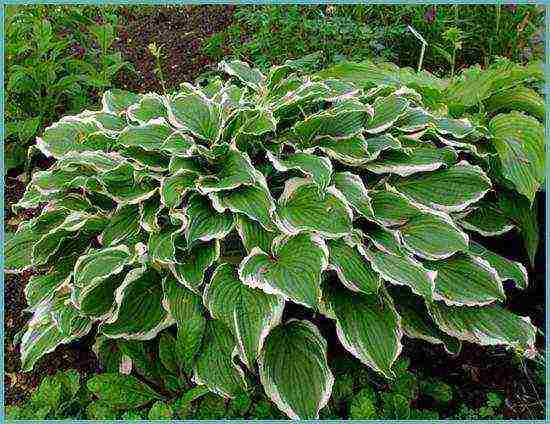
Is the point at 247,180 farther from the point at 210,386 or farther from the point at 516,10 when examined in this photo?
the point at 516,10

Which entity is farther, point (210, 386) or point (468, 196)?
point (468, 196)

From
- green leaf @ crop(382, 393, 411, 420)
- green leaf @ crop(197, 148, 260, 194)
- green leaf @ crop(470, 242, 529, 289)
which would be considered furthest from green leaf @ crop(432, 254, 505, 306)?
green leaf @ crop(197, 148, 260, 194)

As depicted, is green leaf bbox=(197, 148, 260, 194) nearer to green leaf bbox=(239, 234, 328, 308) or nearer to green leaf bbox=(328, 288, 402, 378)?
green leaf bbox=(239, 234, 328, 308)

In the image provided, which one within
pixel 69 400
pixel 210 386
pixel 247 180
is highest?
pixel 247 180

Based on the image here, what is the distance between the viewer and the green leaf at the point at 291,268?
2.34m

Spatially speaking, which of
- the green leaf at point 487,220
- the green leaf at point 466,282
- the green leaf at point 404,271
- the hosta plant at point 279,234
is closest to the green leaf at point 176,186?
the hosta plant at point 279,234

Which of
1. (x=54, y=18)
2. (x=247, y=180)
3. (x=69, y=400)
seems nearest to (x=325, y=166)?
(x=247, y=180)

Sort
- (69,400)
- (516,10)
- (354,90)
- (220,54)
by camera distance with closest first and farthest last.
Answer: (69,400)
(354,90)
(516,10)
(220,54)

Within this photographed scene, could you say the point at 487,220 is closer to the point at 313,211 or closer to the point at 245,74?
the point at 313,211

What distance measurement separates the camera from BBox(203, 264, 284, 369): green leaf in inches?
93.5

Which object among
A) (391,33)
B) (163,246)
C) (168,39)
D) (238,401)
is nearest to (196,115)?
(163,246)

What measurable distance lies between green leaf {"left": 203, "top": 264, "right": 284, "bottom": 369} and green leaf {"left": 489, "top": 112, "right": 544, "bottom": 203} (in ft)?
3.51

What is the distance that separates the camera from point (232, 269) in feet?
8.49

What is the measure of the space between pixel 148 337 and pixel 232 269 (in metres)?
0.41
